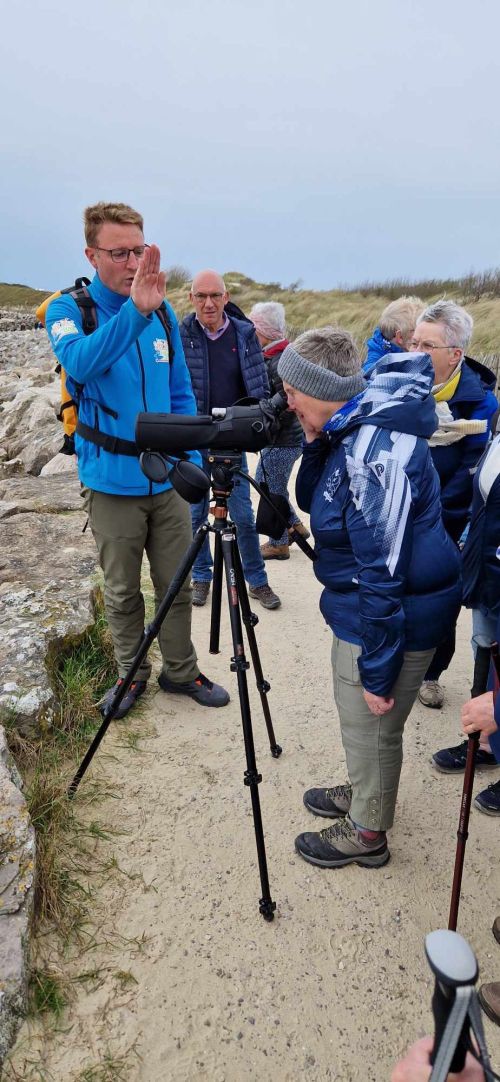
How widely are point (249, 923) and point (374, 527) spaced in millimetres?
1526

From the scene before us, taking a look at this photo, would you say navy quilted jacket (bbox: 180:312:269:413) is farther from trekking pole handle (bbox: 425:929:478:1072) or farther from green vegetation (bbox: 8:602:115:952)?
trekking pole handle (bbox: 425:929:478:1072)

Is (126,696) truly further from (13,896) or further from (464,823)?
(464,823)

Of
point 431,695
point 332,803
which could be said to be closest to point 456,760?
point 431,695

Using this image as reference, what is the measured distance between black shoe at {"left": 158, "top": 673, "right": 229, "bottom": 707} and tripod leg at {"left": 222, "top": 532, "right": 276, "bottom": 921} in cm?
120

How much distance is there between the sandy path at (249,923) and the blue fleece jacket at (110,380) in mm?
1333

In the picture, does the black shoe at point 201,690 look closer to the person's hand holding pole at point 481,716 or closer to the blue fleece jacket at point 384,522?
the blue fleece jacket at point 384,522

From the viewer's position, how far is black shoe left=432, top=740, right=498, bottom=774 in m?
3.00

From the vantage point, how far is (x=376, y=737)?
2.22 metres

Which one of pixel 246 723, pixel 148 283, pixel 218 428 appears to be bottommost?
pixel 246 723

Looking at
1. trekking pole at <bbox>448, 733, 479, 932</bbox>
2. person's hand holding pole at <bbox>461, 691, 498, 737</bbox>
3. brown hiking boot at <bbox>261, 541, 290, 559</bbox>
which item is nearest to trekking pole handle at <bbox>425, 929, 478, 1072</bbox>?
person's hand holding pole at <bbox>461, 691, 498, 737</bbox>

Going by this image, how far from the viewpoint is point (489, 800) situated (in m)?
2.74

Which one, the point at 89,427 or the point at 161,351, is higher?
the point at 161,351

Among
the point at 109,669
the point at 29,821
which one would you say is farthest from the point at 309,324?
the point at 29,821

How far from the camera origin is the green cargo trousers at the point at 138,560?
116 inches
